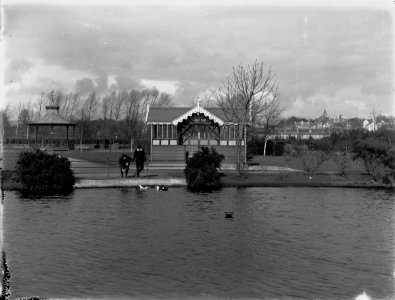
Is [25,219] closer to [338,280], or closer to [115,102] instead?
[338,280]

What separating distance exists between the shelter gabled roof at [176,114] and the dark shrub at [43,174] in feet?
59.2

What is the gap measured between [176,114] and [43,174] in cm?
2195

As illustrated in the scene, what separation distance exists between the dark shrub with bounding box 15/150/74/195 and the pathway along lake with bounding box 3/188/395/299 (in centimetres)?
264

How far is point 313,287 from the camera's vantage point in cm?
1333

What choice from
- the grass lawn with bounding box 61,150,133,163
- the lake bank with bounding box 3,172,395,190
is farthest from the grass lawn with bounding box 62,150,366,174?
the lake bank with bounding box 3,172,395,190

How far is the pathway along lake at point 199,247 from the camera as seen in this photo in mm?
13289

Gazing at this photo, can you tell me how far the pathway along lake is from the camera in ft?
43.6

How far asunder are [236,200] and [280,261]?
1198 centimetres

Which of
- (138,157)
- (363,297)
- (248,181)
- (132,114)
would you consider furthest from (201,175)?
(132,114)

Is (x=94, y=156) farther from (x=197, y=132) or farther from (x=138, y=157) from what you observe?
(x=138, y=157)

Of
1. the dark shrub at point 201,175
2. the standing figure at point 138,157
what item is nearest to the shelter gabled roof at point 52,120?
the standing figure at point 138,157

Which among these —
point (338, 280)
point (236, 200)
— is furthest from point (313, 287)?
point (236, 200)

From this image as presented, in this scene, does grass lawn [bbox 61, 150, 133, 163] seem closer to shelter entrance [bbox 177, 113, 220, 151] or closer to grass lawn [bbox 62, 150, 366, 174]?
grass lawn [bbox 62, 150, 366, 174]

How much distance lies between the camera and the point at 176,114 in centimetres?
5109
